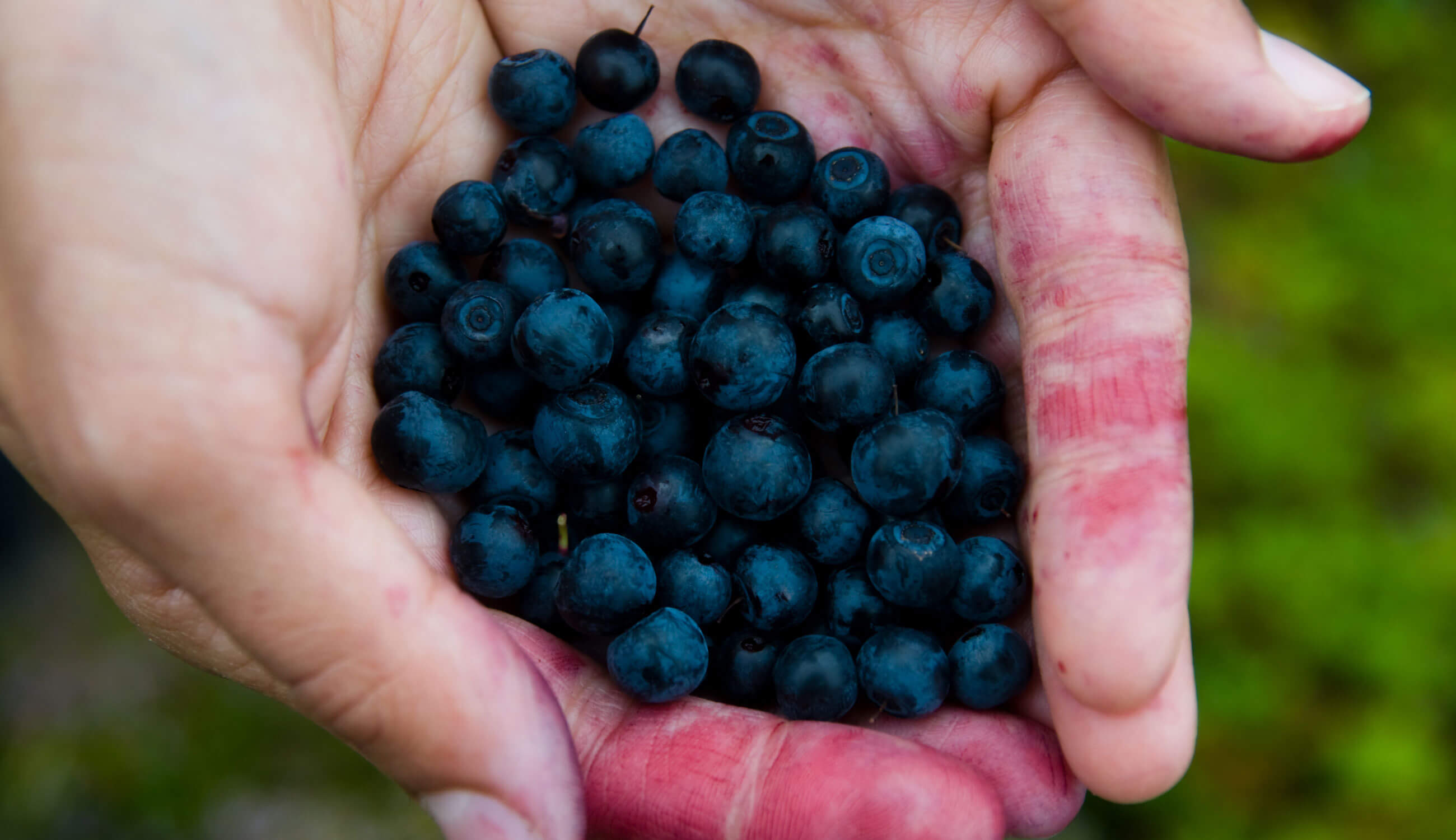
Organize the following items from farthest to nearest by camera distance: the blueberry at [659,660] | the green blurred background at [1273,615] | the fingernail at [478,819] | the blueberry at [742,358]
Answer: the green blurred background at [1273,615], the blueberry at [742,358], the blueberry at [659,660], the fingernail at [478,819]

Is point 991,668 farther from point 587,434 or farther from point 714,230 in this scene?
point 714,230

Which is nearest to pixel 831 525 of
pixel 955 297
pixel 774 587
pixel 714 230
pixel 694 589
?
pixel 774 587

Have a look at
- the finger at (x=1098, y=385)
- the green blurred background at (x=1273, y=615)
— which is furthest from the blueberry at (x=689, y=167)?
the green blurred background at (x=1273, y=615)

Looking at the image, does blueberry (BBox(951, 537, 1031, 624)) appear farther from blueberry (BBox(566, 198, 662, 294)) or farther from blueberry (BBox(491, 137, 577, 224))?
blueberry (BBox(491, 137, 577, 224))

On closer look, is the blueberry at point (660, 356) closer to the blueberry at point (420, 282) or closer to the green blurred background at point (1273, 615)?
the blueberry at point (420, 282)

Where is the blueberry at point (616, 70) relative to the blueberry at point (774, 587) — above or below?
above

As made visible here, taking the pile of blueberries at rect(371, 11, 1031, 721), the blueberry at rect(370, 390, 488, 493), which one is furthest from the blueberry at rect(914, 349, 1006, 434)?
the blueberry at rect(370, 390, 488, 493)
